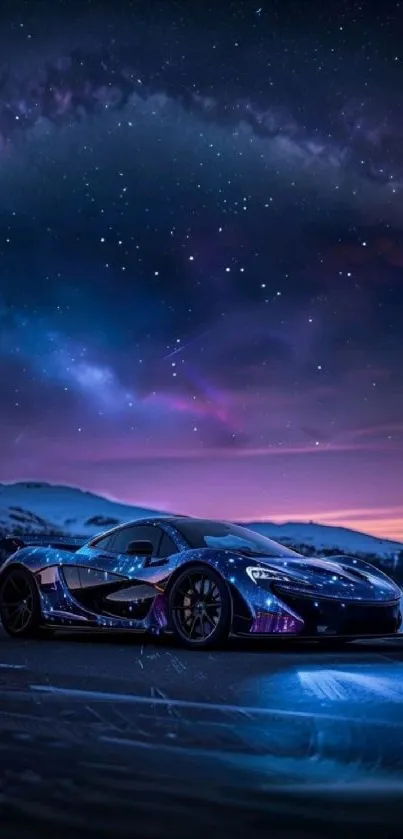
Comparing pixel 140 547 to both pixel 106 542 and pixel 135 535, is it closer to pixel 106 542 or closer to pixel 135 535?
pixel 135 535

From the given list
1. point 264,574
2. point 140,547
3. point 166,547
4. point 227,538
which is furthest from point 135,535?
point 264,574

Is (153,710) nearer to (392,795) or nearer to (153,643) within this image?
(392,795)

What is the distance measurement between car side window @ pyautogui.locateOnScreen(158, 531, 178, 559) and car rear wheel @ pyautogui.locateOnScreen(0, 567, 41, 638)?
164 cm

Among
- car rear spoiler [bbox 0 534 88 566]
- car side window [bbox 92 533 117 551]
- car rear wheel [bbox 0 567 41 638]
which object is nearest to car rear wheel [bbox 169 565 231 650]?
car side window [bbox 92 533 117 551]

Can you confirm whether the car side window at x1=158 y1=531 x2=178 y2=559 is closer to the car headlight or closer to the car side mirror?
the car side mirror

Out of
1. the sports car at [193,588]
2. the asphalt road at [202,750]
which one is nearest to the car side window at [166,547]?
the sports car at [193,588]

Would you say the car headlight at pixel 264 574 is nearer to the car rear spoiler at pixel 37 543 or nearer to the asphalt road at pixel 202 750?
the asphalt road at pixel 202 750

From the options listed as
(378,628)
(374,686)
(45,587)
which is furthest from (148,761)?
(45,587)

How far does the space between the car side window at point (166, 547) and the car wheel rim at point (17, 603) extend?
5.61 ft

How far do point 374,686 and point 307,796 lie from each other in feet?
9.73

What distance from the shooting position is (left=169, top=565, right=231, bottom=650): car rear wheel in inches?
345

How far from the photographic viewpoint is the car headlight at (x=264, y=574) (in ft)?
28.8

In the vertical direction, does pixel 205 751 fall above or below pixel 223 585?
below

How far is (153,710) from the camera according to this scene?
5449 mm
